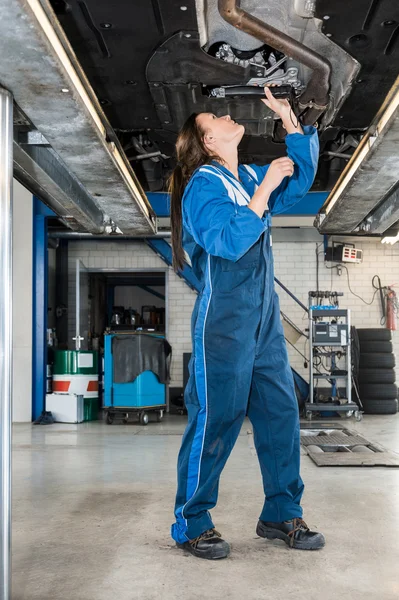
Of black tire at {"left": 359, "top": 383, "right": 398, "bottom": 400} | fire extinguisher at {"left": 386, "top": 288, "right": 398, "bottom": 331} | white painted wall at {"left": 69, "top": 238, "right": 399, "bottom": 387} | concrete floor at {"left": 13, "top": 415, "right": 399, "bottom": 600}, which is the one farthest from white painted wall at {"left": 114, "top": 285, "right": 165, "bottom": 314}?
concrete floor at {"left": 13, "top": 415, "right": 399, "bottom": 600}

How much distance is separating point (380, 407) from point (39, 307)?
173 inches

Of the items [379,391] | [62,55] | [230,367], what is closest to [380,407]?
[379,391]

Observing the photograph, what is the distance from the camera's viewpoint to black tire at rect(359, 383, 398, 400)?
7664mm

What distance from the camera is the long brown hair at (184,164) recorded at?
2.22 meters

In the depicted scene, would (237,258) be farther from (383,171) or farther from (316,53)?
(383,171)

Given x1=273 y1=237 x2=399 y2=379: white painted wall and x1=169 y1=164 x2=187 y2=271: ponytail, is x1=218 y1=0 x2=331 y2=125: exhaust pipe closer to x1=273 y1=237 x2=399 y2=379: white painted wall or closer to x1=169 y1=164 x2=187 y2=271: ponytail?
x1=169 y1=164 x2=187 y2=271: ponytail

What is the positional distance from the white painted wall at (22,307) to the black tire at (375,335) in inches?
164

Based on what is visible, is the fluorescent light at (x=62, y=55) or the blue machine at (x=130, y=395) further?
the blue machine at (x=130, y=395)

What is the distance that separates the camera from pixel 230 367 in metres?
2.01

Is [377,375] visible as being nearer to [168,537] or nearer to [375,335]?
[375,335]

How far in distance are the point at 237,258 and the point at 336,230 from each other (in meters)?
3.02

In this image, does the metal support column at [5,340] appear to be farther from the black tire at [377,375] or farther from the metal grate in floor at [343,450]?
the black tire at [377,375]

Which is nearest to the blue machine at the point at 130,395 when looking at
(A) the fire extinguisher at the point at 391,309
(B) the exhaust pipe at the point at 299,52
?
(A) the fire extinguisher at the point at 391,309

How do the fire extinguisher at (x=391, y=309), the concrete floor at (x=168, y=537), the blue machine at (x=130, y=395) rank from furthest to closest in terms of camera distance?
the fire extinguisher at (x=391, y=309) < the blue machine at (x=130, y=395) < the concrete floor at (x=168, y=537)
